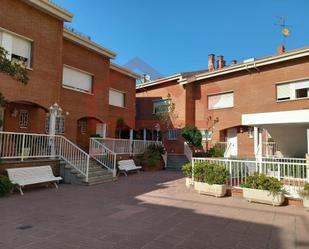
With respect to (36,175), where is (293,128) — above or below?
above

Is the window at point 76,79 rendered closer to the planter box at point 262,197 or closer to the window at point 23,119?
the window at point 23,119

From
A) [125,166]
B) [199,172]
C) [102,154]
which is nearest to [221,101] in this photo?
[125,166]

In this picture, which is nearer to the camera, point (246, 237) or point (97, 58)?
point (246, 237)

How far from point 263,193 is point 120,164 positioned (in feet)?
29.4

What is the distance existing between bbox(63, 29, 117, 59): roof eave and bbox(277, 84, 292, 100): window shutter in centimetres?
1133

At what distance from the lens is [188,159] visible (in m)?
22.3

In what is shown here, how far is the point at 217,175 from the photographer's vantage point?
1076cm

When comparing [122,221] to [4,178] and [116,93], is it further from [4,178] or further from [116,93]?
[116,93]

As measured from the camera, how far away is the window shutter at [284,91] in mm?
19547

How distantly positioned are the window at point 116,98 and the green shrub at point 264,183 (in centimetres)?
1420

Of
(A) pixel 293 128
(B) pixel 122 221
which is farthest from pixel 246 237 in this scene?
(A) pixel 293 128

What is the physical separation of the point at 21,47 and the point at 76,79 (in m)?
4.47

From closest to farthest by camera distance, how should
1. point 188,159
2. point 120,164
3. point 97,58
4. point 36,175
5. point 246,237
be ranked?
point 246,237 → point 36,175 → point 120,164 → point 97,58 → point 188,159

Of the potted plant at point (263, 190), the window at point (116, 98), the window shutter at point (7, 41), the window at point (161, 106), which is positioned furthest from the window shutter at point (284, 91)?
the window shutter at point (7, 41)
